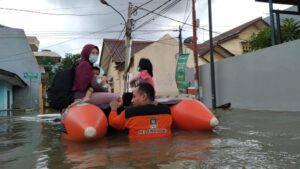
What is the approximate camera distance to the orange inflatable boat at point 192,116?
7.26m

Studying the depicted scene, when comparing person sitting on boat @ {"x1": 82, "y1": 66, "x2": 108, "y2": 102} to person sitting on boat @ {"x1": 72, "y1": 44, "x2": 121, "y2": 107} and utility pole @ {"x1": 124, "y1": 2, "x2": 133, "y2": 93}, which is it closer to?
person sitting on boat @ {"x1": 72, "y1": 44, "x2": 121, "y2": 107}

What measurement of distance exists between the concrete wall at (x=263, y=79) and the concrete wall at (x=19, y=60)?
79.8 feet

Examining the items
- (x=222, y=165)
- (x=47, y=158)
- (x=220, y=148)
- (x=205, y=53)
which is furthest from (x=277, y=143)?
(x=205, y=53)

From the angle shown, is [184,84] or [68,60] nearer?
[184,84]

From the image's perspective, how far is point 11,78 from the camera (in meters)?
32.7

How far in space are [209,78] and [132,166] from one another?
15.8 m

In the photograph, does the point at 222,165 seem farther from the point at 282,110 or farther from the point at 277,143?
the point at 282,110

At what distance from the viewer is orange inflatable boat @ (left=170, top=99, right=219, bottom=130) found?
726cm

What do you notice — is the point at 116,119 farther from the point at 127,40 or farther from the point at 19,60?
the point at 19,60

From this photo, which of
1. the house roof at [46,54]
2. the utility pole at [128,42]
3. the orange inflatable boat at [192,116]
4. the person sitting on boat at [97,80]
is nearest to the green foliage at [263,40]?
the utility pole at [128,42]

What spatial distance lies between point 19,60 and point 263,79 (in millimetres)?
28939

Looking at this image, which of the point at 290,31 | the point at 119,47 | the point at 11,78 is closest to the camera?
the point at 290,31


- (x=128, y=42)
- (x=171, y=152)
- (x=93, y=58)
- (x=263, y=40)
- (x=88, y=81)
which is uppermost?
(x=128, y=42)

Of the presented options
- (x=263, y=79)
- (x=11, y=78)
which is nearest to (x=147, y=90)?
(x=263, y=79)
